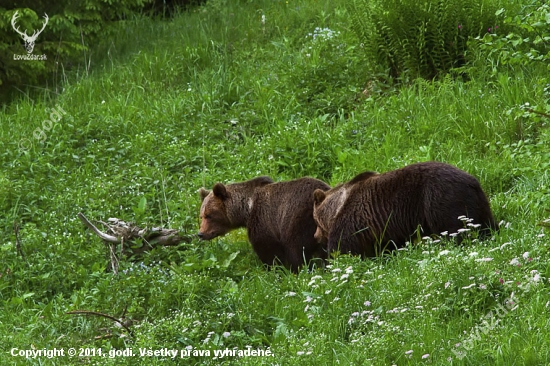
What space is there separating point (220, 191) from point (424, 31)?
367 cm

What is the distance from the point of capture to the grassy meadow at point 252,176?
5965mm

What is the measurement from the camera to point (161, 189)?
32.9 ft

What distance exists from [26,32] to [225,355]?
808 cm

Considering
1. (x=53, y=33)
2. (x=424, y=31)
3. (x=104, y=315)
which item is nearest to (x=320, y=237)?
(x=104, y=315)

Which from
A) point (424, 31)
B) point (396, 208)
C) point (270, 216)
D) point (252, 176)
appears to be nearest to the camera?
point (396, 208)

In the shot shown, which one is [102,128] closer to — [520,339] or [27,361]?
[27,361]

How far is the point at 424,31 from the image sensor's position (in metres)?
10.7

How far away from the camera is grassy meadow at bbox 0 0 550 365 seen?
5965 millimetres

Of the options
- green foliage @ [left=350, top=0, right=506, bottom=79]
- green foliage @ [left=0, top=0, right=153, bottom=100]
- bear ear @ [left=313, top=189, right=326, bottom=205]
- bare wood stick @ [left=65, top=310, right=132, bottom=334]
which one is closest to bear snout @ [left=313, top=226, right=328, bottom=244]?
bear ear @ [left=313, top=189, right=326, bottom=205]

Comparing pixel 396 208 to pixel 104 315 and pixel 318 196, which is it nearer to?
pixel 318 196

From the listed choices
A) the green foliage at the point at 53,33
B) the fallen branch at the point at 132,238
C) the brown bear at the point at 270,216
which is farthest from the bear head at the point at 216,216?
the green foliage at the point at 53,33

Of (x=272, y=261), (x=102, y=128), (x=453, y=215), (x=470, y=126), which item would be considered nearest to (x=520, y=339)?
(x=453, y=215)

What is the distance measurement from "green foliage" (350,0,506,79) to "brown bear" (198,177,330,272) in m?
3.24

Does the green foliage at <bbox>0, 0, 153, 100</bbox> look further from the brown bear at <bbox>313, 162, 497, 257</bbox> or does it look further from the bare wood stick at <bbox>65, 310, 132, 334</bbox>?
the brown bear at <bbox>313, 162, 497, 257</bbox>
